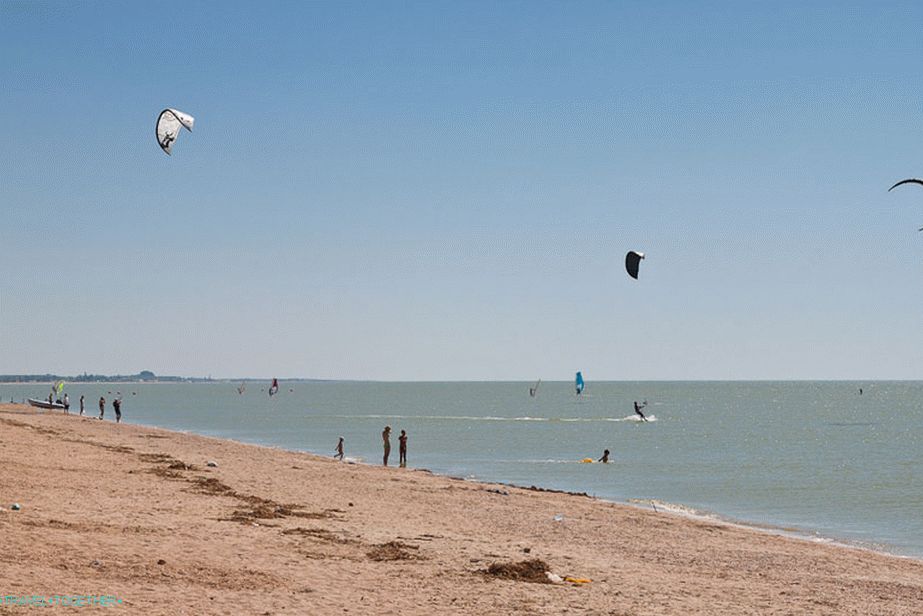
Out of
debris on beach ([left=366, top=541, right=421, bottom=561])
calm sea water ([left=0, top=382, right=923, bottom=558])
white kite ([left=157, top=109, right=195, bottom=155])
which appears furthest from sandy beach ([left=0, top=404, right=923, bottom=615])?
white kite ([left=157, top=109, right=195, bottom=155])

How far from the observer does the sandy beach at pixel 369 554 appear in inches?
397

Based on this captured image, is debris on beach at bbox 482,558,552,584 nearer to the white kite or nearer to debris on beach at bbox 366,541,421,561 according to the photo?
debris on beach at bbox 366,541,421,561

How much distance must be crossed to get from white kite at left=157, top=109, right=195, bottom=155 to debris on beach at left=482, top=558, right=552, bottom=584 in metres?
8.75

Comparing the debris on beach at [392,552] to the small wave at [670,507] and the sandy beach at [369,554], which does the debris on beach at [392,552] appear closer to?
the sandy beach at [369,554]

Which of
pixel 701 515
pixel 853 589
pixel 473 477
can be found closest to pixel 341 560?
pixel 853 589

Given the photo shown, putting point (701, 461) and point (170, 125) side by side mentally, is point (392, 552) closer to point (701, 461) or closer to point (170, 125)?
point (170, 125)

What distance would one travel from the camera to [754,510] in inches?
1152

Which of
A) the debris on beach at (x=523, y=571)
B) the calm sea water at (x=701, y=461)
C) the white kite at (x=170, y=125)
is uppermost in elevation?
the white kite at (x=170, y=125)

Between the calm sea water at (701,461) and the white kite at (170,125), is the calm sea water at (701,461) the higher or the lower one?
the lower one

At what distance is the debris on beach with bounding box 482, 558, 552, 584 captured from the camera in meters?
11.9

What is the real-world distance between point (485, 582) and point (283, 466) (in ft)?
61.7

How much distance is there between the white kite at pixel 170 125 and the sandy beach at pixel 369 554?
6072mm

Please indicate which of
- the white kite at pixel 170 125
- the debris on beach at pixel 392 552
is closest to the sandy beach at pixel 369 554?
the debris on beach at pixel 392 552

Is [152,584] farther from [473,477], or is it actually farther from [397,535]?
[473,477]
